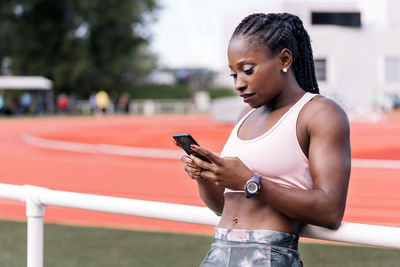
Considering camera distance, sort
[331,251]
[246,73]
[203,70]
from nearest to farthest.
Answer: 1. [246,73]
2. [331,251]
3. [203,70]

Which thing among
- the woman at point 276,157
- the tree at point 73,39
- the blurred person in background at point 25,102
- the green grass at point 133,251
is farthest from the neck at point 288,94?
the tree at point 73,39

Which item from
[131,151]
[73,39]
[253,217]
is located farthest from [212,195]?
[73,39]

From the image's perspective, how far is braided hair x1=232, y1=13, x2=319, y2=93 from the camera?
2.12 meters

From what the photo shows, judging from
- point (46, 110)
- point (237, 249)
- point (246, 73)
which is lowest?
point (46, 110)

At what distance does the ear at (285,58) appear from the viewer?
212 centimetres

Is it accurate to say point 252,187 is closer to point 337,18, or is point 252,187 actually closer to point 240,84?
Result: point 240,84

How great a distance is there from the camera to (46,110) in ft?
150

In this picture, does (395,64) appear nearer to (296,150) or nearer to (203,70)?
(203,70)

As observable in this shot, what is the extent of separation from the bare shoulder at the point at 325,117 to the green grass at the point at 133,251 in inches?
176

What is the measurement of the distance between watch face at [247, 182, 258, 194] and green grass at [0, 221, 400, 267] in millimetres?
4480

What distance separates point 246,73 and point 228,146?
0.26 meters

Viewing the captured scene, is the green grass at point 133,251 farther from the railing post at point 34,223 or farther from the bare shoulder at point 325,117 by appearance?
the bare shoulder at point 325,117

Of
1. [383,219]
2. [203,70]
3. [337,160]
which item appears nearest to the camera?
[337,160]

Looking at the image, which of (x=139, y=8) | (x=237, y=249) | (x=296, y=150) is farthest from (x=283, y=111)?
(x=139, y=8)
